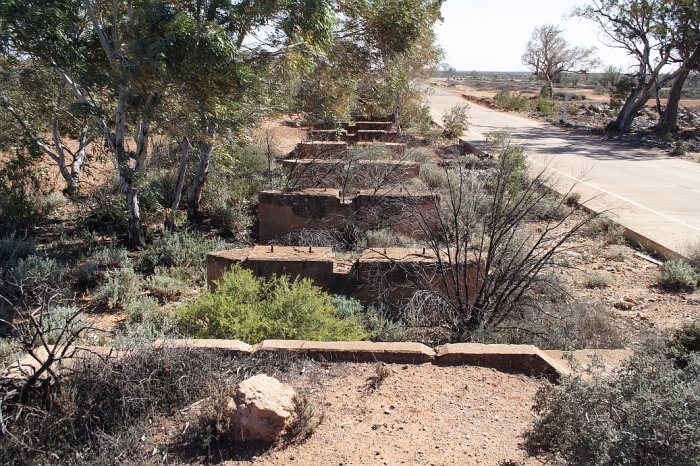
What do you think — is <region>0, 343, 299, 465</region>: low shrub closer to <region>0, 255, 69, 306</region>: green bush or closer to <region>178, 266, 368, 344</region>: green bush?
<region>178, 266, 368, 344</region>: green bush

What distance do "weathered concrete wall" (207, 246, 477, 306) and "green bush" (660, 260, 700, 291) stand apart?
3.27 meters

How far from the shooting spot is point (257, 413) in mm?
3281

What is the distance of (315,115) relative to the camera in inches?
495

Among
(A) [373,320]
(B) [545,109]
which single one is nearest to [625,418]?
(A) [373,320]

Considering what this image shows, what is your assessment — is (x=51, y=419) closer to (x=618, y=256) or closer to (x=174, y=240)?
(x=174, y=240)

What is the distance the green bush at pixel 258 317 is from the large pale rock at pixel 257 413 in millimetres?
1316

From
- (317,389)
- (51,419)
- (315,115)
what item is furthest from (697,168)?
(51,419)

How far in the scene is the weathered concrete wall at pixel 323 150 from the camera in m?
13.1

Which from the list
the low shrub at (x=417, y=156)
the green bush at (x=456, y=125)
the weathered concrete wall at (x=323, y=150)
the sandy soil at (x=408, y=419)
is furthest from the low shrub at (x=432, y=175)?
the green bush at (x=456, y=125)

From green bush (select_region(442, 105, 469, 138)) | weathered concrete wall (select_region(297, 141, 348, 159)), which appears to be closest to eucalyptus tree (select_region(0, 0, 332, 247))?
weathered concrete wall (select_region(297, 141, 348, 159))

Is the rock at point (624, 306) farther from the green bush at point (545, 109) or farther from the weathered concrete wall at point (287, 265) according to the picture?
the green bush at point (545, 109)

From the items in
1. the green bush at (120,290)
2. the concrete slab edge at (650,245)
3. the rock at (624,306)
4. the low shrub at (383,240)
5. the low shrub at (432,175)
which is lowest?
the rock at (624,306)

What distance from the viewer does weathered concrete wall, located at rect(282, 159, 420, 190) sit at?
10.6 m

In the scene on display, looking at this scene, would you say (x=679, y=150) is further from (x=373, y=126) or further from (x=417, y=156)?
(x=417, y=156)
